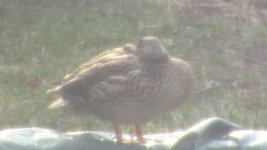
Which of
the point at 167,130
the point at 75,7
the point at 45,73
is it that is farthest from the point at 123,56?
the point at 75,7

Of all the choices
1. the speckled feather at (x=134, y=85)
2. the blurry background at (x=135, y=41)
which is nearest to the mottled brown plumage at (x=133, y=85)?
the speckled feather at (x=134, y=85)

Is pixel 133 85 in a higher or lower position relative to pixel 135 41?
lower

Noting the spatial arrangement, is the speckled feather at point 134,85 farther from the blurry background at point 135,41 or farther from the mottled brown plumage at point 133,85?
the blurry background at point 135,41

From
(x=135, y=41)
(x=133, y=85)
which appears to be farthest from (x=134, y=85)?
(x=135, y=41)

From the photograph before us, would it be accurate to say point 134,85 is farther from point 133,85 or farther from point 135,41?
point 135,41

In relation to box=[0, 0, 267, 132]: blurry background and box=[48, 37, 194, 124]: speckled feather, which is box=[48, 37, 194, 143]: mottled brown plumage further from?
box=[0, 0, 267, 132]: blurry background

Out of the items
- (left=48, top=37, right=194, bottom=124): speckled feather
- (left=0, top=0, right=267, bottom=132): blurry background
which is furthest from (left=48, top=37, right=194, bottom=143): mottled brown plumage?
(left=0, top=0, right=267, bottom=132): blurry background
